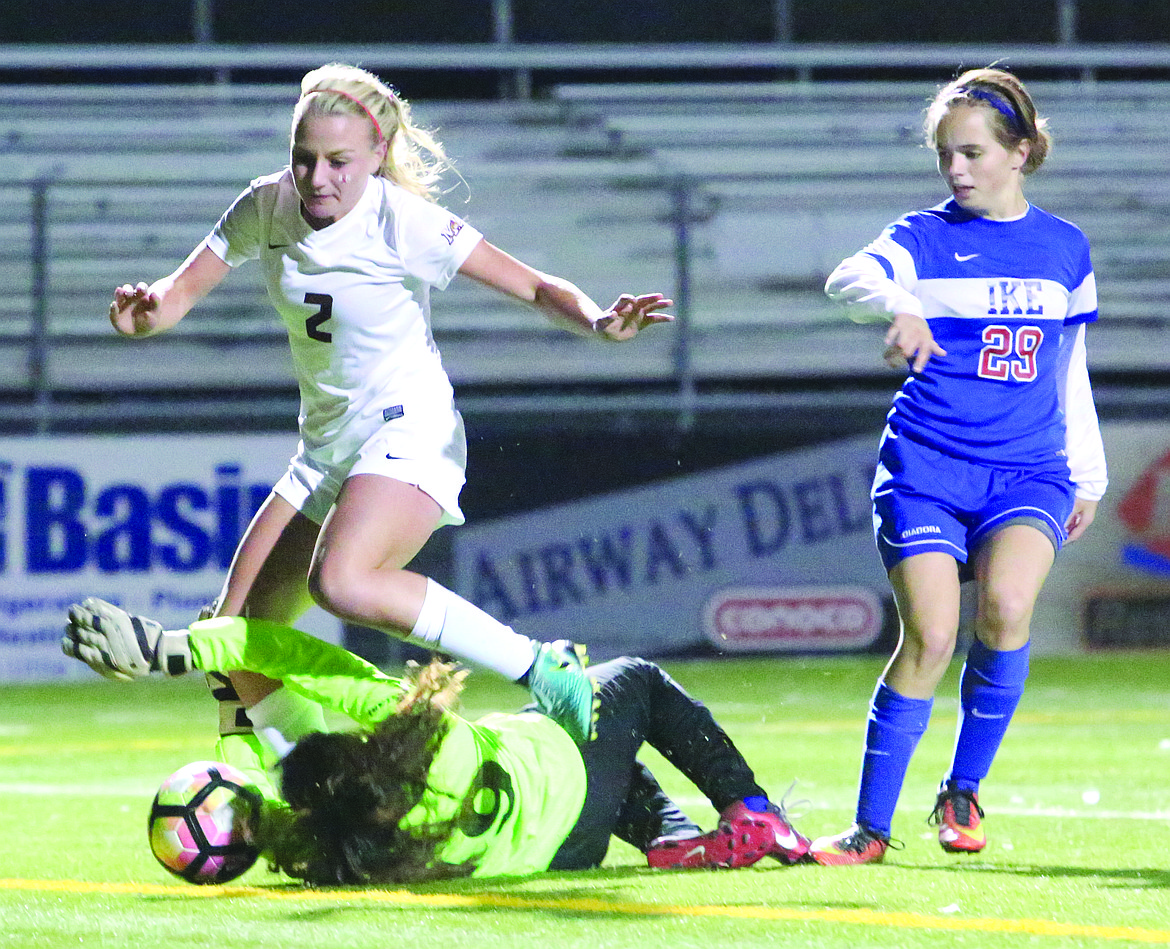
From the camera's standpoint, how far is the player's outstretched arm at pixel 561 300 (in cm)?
388

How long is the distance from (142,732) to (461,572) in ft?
10.4

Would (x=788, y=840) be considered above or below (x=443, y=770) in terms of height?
below

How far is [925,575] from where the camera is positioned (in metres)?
4.03

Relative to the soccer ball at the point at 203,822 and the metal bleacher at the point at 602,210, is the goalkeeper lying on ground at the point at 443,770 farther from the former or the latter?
the metal bleacher at the point at 602,210

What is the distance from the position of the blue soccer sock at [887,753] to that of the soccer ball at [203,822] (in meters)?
1.38

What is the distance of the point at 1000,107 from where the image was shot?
414 centimetres

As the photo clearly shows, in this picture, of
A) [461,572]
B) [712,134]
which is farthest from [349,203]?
[712,134]

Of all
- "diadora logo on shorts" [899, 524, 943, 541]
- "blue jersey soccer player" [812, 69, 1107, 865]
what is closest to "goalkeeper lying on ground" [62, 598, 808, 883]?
"blue jersey soccer player" [812, 69, 1107, 865]

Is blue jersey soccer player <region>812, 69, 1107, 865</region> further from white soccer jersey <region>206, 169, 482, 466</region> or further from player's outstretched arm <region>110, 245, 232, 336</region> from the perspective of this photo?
player's outstretched arm <region>110, 245, 232, 336</region>

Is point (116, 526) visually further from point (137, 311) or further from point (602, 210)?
point (137, 311)

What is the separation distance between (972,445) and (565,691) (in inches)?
44.8

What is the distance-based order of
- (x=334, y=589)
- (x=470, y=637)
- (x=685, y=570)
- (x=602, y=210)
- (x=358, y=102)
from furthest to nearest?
(x=602, y=210)
(x=685, y=570)
(x=358, y=102)
(x=470, y=637)
(x=334, y=589)

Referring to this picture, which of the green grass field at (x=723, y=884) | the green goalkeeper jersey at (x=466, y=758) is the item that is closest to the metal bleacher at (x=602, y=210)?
the green grass field at (x=723, y=884)

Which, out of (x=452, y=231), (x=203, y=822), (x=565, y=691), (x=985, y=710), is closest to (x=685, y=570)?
(x=985, y=710)
